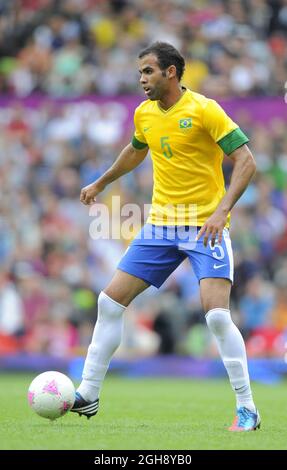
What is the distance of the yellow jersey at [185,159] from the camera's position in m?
7.77

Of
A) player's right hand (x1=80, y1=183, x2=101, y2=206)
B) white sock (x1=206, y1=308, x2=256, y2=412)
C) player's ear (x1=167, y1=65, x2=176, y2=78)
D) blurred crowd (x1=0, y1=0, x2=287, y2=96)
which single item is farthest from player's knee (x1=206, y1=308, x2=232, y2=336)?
blurred crowd (x1=0, y1=0, x2=287, y2=96)

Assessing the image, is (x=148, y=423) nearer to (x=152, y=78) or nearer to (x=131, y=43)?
(x=152, y=78)

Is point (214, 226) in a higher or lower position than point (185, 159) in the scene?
lower

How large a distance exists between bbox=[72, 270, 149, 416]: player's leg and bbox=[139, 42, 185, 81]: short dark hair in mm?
1563

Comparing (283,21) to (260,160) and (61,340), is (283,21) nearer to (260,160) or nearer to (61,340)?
(260,160)

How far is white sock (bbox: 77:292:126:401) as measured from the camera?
8023 mm

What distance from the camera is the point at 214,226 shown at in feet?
24.1

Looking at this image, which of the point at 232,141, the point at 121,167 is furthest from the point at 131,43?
the point at 232,141

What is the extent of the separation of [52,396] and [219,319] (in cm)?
132

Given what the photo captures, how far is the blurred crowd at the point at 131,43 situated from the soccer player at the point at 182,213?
9552 millimetres

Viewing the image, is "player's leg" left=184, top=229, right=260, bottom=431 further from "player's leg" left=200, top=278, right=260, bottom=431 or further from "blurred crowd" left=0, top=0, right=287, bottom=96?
"blurred crowd" left=0, top=0, right=287, bottom=96

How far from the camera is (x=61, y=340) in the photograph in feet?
49.7

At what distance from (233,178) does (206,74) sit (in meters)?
10.5
